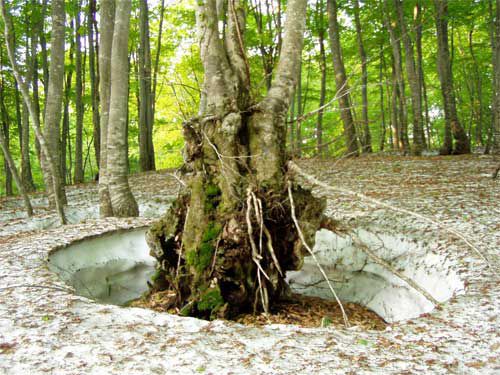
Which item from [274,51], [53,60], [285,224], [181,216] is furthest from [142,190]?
[274,51]

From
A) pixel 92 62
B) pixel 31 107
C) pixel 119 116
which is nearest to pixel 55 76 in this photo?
pixel 119 116

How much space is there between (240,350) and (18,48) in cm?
1528

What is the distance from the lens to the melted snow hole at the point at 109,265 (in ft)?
17.3

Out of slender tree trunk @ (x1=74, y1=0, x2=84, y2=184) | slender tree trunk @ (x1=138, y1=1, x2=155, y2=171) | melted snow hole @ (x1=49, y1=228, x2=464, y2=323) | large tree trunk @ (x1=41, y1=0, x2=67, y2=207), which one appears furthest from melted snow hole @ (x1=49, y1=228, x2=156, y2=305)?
slender tree trunk @ (x1=138, y1=1, x2=155, y2=171)

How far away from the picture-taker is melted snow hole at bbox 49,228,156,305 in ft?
17.3

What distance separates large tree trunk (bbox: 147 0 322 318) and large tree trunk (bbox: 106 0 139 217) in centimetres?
235

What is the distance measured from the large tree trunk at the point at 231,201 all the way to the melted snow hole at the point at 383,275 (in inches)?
34.6

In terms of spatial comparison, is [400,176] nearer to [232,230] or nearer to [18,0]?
[232,230]

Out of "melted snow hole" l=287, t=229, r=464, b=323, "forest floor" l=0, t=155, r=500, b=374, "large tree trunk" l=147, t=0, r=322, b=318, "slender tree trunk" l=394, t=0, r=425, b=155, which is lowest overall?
"melted snow hole" l=287, t=229, r=464, b=323

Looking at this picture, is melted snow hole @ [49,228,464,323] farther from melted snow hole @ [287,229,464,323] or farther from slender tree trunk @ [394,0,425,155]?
slender tree trunk @ [394,0,425,155]

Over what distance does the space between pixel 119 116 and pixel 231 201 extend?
343 centimetres

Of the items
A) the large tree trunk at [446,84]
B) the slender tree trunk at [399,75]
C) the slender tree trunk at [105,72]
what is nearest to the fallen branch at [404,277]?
the slender tree trunk at [105,72]

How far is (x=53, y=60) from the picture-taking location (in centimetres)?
810

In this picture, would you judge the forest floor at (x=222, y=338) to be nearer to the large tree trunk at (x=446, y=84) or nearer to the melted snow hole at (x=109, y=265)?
the melted snow hole at (x=109, y=265)
